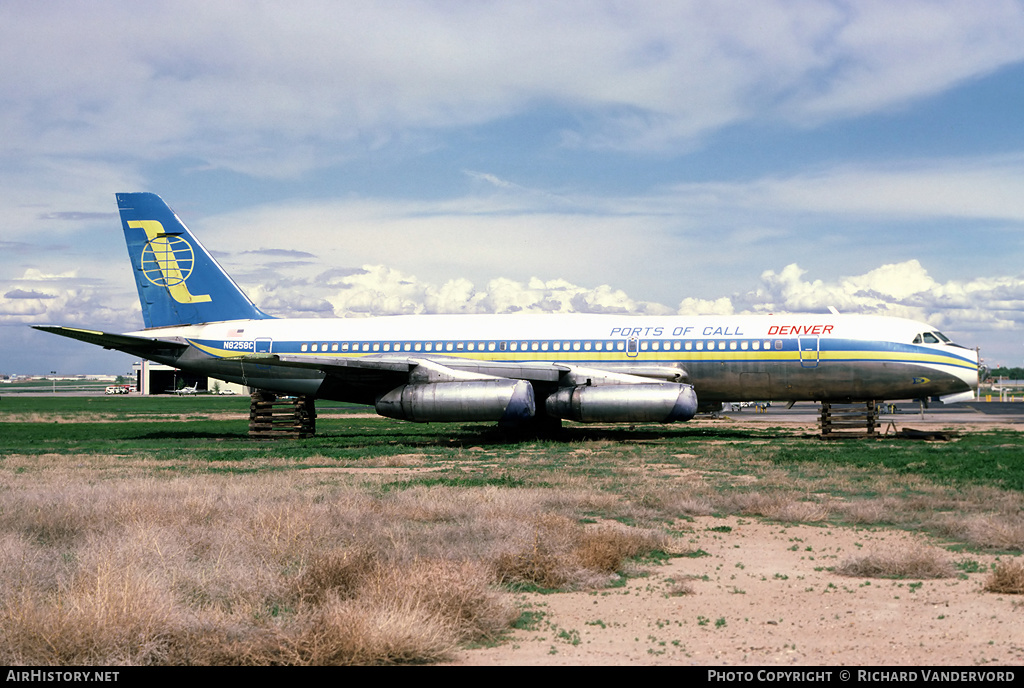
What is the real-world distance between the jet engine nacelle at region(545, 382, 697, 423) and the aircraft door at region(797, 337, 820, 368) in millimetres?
4122

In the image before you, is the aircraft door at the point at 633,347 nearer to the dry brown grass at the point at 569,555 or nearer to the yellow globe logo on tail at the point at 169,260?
the yellow globe logo on tail at the point at 169,260

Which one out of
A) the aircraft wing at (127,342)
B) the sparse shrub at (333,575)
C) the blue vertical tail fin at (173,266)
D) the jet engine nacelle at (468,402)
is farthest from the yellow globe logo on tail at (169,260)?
the sparse shrub at (333,575)

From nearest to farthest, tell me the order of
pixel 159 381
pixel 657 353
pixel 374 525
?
pixel 374 525 → pixel 657 353 → pixel 159 381

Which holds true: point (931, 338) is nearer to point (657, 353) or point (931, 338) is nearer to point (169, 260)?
point (657, 353)

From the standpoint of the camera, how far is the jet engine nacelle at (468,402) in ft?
81.6

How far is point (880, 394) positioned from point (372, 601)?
23.5m

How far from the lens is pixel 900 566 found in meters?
9.37

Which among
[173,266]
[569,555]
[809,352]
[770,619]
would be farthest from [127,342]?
[770,619]

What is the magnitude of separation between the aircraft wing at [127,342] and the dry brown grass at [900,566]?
25341mm

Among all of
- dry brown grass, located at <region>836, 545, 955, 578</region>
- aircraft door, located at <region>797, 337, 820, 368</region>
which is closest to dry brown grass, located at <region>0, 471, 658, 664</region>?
dry brown grass, located at <region>836, 545, 955, 578</region>

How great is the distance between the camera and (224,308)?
3178 cm

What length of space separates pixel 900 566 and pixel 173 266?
94.1 ft
